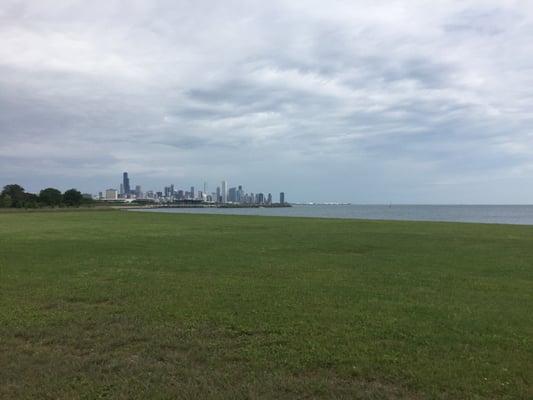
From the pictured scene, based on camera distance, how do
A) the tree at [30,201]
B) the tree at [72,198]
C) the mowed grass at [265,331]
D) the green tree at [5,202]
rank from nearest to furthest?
the mowed grass at [265,331]
the green tree at [5,202]
the tree at [30,201]
the tree at [72,198]

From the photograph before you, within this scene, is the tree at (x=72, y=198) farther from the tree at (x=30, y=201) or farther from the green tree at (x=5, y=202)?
the green tree at (x=5, y=202)

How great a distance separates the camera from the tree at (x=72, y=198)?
175625mm

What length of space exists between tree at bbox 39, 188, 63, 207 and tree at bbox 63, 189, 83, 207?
5.55 feet

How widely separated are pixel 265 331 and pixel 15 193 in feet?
624

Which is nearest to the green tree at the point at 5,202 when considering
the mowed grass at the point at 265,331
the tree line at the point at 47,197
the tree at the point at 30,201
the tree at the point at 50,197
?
the tree at the point at 30,201

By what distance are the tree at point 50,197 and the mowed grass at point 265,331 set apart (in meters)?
168

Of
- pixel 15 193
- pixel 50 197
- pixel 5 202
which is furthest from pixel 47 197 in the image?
pixel 5 202

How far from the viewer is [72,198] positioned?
177000mm

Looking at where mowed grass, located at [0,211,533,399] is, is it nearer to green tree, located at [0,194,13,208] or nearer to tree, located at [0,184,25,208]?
green tree, located at [0,194,13,208]

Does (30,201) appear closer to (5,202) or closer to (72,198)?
(5,202)

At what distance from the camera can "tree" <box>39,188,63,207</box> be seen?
17088 centimetres

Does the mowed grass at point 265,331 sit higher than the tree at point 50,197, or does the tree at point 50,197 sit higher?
the tree at point 50,197

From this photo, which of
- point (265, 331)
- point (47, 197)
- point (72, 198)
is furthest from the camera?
point (72, 198)

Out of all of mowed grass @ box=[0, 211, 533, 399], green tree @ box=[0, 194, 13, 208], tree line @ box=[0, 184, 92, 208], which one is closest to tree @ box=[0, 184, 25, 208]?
tree line @ box=[0, 184, 92, 208]
